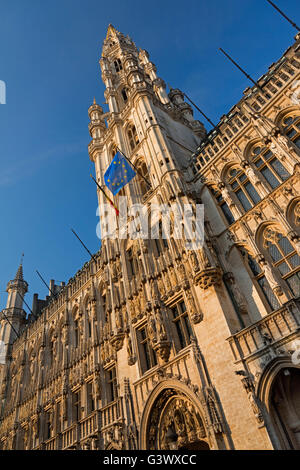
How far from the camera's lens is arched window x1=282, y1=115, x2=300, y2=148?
16.2m

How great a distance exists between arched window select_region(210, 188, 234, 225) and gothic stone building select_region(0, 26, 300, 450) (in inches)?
2.9

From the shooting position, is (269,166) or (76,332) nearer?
(269,166)

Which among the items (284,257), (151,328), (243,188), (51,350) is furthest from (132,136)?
(51,350)

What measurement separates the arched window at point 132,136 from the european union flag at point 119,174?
3620mm

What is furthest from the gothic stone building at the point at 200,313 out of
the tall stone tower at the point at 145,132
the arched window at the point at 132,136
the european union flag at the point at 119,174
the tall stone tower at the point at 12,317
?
the tall stone tower at the point at 12,317

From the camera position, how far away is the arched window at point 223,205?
59.6 ft

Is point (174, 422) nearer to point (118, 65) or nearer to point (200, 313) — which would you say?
point (200, 313)

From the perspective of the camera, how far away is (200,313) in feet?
51.3

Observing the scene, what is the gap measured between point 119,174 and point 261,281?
14661 mm

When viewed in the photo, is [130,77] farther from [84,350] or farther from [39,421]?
[39,421]

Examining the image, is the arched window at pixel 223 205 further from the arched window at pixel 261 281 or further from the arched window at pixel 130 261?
the arched window at pixel 130 261

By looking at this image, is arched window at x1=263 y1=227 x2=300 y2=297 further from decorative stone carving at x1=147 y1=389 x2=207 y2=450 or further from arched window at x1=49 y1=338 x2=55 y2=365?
arched window at x1=49 y1=338 x2=55 y2=365

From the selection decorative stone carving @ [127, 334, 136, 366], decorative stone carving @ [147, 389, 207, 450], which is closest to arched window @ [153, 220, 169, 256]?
decorative stone carving @ [127, 334, 136, 366]

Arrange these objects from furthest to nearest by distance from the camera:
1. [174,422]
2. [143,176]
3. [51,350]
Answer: [51,350] → [143,176] → [174,422]
